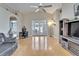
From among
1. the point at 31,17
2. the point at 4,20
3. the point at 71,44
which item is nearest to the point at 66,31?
the point at 71,44

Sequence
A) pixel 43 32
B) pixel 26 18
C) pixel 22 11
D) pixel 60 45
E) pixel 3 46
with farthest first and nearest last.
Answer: pixel 60 45 < pixel 26 18 < pixel 22 11 < pixel 43 32 < pixel 3 46

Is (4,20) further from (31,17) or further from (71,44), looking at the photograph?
(71,44)

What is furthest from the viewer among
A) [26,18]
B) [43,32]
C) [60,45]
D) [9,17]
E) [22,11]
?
[60,45]

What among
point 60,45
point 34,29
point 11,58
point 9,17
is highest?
point 9,17

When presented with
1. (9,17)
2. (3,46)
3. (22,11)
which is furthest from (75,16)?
(3,46)

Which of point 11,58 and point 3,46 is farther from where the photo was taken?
point 3,46

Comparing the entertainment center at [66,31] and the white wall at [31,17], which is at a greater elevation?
the white wall at [31,17]

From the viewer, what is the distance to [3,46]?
411cm

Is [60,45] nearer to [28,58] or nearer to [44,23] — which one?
[44,23]

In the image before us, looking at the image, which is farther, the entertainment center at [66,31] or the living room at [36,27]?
the entertainment center at [66,31]

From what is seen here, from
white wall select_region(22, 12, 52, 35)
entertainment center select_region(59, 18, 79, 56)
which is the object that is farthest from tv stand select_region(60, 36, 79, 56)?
white wall select_region(22, 12, 52, 35)

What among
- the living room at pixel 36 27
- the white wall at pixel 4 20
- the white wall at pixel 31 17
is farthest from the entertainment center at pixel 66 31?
the white wall at pixel 4 20

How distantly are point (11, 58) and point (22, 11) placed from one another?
10.6 ft

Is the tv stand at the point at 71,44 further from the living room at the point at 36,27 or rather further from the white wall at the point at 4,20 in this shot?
the white wall at the point at 4,20
